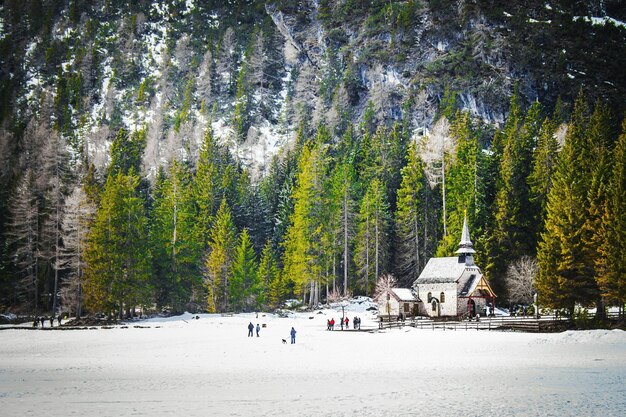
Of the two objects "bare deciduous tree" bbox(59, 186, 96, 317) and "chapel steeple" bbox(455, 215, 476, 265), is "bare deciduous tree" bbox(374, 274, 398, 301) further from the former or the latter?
"bare deciduous tree" bbox(59, 186, 96, 317)

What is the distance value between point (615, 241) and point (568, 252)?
14.7ft

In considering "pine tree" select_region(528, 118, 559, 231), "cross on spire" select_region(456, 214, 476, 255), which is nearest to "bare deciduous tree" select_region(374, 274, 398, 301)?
"cross on spire" select_region(456, 214, 476, 255)

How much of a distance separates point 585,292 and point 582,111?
34384mm

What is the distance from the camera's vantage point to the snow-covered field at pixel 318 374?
17750mm

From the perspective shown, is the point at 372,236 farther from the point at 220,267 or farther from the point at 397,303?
the point at 220,267

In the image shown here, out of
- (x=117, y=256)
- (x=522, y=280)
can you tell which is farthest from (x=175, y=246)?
(x=522, y=280)

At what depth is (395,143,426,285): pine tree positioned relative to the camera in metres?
71.6

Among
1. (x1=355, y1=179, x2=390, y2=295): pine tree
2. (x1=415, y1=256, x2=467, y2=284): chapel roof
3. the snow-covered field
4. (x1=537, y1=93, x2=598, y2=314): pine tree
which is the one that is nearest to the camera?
the snow-covered field

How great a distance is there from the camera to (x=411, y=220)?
71.8m

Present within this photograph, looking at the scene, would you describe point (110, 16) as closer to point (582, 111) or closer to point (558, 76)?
point (558, 76)

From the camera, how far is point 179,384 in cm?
2288

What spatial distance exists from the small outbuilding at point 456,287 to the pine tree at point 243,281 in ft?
70.4

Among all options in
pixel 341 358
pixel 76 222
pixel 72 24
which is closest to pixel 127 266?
pixel 76 222

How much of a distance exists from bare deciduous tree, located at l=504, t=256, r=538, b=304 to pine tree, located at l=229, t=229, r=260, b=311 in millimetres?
29659
